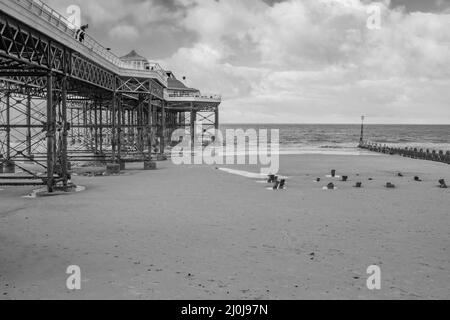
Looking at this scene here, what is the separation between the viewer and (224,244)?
12.3m

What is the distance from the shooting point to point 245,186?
2491cm

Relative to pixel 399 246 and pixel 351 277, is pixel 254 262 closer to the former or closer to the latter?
pixel 351 277

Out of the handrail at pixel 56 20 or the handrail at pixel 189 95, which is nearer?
the handrail at pixel 56 20

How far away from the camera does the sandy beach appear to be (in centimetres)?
891

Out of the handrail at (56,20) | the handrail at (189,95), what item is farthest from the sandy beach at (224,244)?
the handrail at (189,95)

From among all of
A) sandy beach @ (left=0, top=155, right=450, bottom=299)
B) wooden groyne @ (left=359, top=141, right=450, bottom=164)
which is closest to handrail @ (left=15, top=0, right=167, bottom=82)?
sandy beach @ (left=0, top=155, right=450, bottom=299)

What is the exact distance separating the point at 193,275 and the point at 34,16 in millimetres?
13003

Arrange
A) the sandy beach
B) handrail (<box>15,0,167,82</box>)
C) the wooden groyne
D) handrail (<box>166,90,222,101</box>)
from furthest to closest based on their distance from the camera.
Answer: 1. handrail (<box>166,90,222,101</box>)
2. the wooden groyne
3. handrail (<box>15,0,167,82</box>)
4. the sandy beach

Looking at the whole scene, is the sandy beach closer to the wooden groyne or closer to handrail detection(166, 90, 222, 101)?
the wooden groyne

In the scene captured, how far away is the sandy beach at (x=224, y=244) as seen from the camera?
29.2ft

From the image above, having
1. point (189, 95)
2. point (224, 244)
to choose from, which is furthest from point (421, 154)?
point (224, 244)

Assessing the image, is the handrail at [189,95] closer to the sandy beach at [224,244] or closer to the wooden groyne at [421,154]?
the wooden groyne at [421,154]

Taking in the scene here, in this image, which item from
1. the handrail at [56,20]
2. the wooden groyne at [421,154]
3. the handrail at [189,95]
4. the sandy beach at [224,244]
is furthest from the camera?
the handrail at [189,95]
